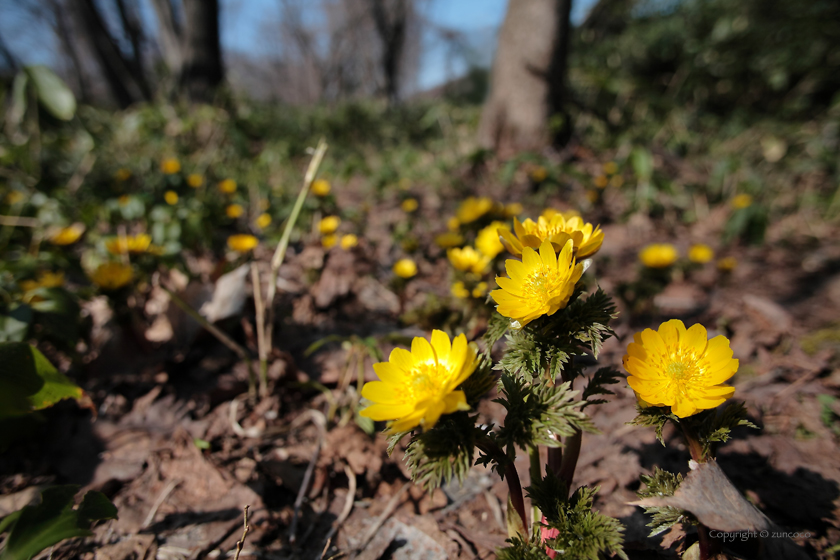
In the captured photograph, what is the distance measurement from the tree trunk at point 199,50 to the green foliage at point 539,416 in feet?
21.4

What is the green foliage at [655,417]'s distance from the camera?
3.02 ft

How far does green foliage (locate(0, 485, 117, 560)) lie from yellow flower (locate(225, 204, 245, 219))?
8.03ft

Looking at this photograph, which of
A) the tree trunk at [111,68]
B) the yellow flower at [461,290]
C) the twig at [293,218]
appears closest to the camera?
the twig at [293,218]

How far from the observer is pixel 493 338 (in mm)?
1022

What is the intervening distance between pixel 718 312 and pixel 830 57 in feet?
21.2

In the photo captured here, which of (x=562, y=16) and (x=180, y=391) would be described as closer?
(x=180, y=391)

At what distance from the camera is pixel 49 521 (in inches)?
35.6

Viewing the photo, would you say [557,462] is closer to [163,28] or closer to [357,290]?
[357,290]

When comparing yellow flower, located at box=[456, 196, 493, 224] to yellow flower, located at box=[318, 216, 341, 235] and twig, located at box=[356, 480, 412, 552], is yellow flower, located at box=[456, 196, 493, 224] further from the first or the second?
twig, located at box=[356, 480, 412, 552]

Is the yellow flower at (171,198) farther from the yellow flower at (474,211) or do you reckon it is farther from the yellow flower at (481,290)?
the yellow flower at (481,290)

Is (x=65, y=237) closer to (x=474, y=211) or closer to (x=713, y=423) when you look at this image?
(x=474, y=211)

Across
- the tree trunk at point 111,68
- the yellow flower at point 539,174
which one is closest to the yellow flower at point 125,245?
the yellow flower at point 539,174

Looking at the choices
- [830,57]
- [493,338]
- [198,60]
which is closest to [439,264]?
[493,338]

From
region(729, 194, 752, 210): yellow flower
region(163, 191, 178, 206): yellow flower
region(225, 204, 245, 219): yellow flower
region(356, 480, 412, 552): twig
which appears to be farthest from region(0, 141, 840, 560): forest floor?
region(729, 194, 752, 210): yellow flower
